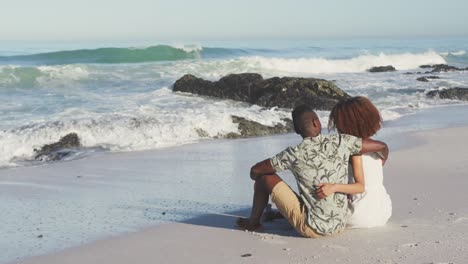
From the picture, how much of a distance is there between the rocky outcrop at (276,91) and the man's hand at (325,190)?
10.8 m

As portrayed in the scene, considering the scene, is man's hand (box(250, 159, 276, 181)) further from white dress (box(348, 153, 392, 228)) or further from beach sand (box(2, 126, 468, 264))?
white dress (box(348, 153, 392, 228))

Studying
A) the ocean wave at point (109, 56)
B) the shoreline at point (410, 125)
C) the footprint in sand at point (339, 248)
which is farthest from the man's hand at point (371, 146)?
the ocean wave at point (109, 56)

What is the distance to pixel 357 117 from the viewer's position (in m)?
4.51

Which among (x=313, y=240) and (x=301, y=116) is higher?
(x=301, y=116)

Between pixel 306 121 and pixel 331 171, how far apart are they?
15.3 inches

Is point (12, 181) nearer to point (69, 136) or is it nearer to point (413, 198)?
point (69, 136)

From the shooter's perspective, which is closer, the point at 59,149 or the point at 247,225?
the point at 247,225

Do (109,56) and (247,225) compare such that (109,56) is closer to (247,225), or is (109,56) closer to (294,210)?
(247,225)

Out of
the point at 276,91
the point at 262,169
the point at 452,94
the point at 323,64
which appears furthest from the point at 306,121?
the point at 323,64

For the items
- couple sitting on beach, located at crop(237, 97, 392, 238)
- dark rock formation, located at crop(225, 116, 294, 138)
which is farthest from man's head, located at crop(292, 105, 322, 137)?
dark rock formation, located at crop(225, 116, 294, 138)

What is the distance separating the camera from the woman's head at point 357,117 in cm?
449

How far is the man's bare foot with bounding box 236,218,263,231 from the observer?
15.9 feet

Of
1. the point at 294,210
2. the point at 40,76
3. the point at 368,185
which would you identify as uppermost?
the point at 368,185

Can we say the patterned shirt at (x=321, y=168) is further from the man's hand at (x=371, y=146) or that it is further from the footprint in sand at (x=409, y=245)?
the footprint in sand at (x=409, y=245)
